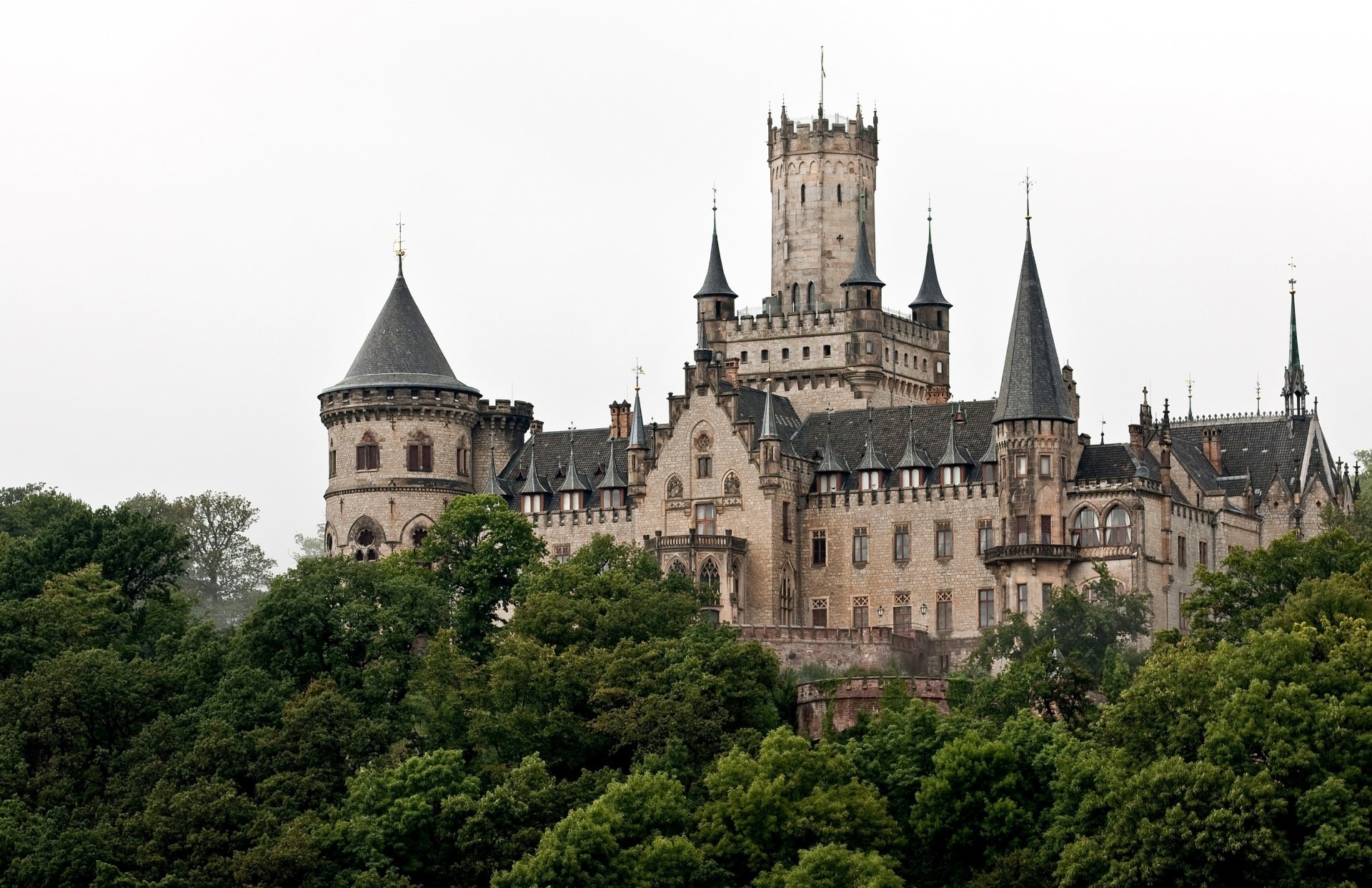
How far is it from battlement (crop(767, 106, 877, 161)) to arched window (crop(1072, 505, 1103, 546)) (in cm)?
2590

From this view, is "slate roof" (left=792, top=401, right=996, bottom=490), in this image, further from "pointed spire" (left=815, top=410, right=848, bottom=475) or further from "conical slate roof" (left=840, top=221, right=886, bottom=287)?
"conical slate roof" (left=840, top=221, right=886, bottom=287)

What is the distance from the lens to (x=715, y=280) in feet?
468

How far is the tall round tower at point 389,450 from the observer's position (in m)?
132

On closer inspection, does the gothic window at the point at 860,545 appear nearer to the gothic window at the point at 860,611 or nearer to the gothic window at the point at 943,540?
the gothic window at the point at 860,611

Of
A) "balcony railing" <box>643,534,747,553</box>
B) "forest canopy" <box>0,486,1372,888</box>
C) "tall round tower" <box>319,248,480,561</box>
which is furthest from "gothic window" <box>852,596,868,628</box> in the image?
"tall round tower" <box>319,248,480,561</box>

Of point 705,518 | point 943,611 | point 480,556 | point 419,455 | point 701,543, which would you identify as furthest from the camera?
point 419,455

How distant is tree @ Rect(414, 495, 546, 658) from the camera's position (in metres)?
118

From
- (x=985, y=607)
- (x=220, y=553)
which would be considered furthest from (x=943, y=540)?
(x=220, y=553)

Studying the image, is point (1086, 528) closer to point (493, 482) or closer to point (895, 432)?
point (895, 432)

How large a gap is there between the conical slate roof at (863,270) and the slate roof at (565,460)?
11916 millimetres

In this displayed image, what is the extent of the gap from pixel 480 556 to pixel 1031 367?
20438mm

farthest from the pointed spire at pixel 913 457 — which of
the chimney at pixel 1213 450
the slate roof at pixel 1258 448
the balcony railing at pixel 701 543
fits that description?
the chimney at pixel 1213 450

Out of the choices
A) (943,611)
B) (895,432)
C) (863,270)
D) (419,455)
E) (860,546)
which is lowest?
(943,611)

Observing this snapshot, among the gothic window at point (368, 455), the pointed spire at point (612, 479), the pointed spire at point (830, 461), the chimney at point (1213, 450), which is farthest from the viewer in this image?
the gothic window at point (368, 455)
